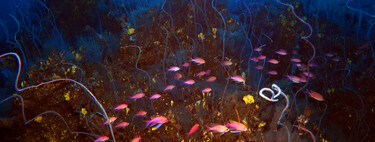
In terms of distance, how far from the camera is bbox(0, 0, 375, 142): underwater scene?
3.46 meters

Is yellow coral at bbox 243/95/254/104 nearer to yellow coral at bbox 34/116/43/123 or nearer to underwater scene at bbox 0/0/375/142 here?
underwater scene at bbox 0/0/375/142

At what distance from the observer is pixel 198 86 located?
15.0 ft

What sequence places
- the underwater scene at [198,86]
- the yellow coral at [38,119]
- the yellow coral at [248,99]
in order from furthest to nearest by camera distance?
the yellow coral at [248,99] < the yellow coral at [38,119] < the underwater scene at [198,86]

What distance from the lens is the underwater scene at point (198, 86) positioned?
3.46 metres

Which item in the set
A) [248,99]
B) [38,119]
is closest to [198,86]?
[248,99]

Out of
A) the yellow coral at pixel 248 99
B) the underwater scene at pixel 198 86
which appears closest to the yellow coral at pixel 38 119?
the underwater scene at pixel 198 86

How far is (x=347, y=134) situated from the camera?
Answer: 3.83 m

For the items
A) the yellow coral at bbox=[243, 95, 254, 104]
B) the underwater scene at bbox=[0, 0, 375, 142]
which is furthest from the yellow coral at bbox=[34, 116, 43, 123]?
the yellow coral at bbox=[243, 95, 254, 104]

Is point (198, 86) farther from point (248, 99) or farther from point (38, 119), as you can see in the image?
point (38, 119)

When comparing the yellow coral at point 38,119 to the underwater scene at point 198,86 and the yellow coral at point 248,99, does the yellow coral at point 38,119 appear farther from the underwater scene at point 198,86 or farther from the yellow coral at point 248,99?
the yellow coral at point 248,99

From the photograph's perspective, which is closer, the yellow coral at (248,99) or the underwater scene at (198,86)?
the underwater scene at (198,86)

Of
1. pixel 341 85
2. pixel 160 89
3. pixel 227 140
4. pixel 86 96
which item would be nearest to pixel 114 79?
pixel 86 96

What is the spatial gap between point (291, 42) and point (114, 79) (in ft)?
20.2

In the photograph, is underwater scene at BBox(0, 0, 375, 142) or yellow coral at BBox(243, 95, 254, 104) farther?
yellow coral at BBox(243, 95, 254, 104)
